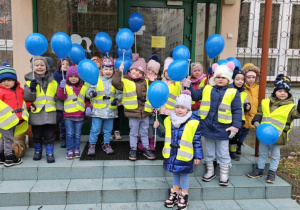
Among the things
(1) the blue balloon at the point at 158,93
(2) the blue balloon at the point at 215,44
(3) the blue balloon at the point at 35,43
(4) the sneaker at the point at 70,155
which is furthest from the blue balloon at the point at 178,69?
(4) the sneaker at the point at 70,155

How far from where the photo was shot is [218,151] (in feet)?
12.7

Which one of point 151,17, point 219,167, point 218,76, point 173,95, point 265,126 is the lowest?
point 219,167

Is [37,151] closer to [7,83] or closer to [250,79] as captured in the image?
[7,83]

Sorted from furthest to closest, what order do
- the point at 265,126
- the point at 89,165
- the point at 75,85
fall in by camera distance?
the point at 75,85 < the point at 89,165 < the point at 265,126

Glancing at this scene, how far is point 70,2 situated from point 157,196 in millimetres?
3974

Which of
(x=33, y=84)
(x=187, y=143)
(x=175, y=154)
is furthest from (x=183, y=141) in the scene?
(x=33, y=84)

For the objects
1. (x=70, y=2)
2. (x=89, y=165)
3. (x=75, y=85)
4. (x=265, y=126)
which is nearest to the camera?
(x=265, y=126)

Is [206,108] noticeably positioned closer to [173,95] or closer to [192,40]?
[173,95]

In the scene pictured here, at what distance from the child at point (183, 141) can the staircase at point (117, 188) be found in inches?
19.8

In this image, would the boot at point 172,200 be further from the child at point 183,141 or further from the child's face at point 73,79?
the child's face at point 73,79

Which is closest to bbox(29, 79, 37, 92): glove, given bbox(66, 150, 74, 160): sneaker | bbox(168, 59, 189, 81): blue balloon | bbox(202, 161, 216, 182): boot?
bbox(66, 150, 74, 160): sneaker

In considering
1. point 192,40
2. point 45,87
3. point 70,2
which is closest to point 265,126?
point 192,40

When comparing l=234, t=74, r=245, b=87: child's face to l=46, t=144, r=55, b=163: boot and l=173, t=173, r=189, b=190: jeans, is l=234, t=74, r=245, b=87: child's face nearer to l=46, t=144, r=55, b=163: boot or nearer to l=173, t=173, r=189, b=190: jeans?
l=173, t=173, r=189, b=190: jeans

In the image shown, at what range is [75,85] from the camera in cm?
418
